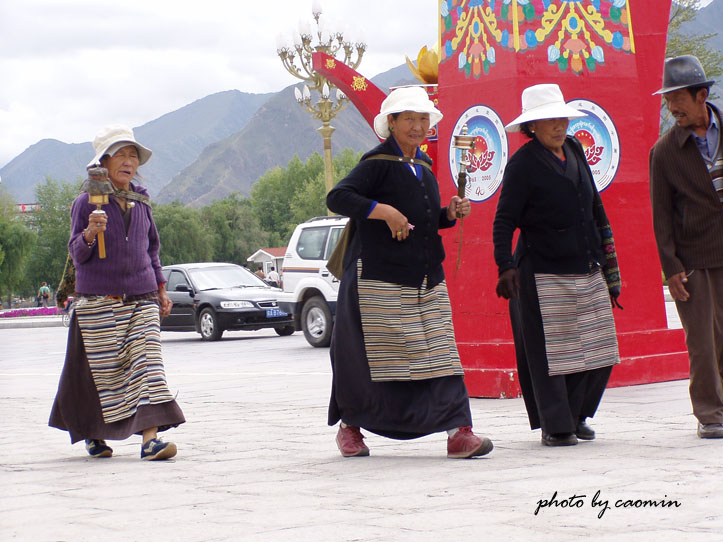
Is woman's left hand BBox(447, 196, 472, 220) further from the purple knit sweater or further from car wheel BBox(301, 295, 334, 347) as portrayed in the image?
car wheel BBox(301, 295, 334, 347)

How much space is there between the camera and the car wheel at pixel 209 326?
68.4 feet

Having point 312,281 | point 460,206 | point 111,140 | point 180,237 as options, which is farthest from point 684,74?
point 180,237

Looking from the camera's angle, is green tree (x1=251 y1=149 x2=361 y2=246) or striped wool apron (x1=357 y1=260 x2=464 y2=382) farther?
green tree (x1=251 y1=149 x2=361 y2=246)

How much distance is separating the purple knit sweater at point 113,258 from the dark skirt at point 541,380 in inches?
81.2

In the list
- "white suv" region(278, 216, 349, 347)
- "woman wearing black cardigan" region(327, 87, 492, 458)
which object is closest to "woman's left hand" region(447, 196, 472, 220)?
"woman wearing black cardigan" region(327, 87, 492, 458)

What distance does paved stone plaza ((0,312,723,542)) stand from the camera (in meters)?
3.90

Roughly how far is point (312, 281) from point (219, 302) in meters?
3.64

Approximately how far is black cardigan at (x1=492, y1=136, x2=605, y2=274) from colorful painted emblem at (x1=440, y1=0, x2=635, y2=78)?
3.27m

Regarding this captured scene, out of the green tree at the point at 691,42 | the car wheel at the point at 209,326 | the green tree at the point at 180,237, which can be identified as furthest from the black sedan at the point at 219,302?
the green tree at the point at 180,237

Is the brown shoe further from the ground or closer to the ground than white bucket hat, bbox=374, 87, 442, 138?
closer to the ground

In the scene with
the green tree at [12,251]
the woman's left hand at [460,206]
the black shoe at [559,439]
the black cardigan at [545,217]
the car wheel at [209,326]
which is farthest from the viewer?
the green tree at [12,251]

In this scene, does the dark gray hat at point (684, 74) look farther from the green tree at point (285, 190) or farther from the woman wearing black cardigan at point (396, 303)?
the green tree at point (285, 190)

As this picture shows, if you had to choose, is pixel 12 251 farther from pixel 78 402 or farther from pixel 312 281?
pixel 78 402

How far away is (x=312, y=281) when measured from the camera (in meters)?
17.5
